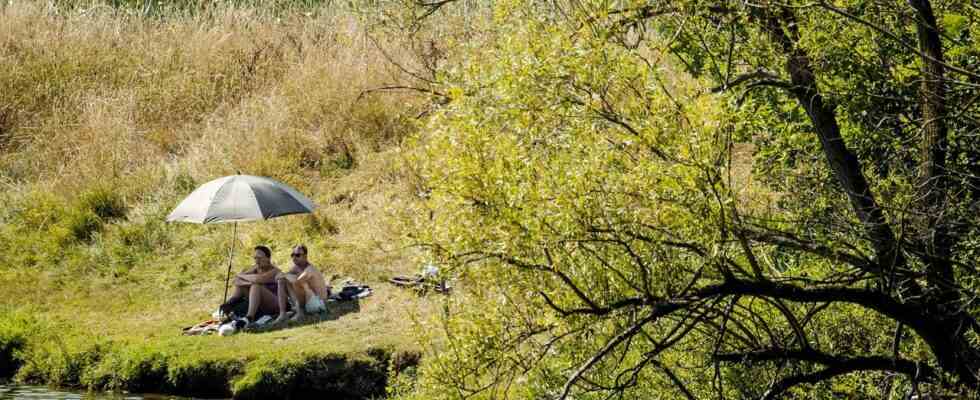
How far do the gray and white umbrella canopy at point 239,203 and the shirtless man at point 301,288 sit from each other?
57 centimetres

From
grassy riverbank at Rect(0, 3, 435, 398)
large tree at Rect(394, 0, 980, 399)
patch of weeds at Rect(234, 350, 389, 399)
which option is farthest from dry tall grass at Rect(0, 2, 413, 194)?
large tree at Rect(394, 0, 980, 399)

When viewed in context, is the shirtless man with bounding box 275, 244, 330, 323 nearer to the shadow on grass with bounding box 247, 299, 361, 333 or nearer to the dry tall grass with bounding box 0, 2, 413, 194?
the shadow on grass with bounding box 247, 299, 361, 333

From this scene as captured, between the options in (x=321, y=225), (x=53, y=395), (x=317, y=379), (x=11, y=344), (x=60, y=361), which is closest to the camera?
(x=317, y=379)

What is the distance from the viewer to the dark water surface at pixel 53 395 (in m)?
12.7

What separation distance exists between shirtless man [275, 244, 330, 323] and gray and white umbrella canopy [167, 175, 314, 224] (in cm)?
56

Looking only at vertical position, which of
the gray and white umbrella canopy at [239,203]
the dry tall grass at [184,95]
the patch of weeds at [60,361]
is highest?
the dry tall grass at [184,95]

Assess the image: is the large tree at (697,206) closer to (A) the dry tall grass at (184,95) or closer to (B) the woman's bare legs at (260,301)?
(B) the woman's bare legs at (260,301)

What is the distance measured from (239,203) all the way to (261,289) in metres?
0.98

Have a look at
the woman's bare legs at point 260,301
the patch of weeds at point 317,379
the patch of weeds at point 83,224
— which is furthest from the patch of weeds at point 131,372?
the patch of weeds at point 83,224

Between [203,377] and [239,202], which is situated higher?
[239,202]

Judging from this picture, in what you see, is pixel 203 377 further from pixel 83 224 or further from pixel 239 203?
pixel 83 224

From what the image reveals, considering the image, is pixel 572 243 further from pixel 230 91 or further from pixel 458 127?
pixel 230 91

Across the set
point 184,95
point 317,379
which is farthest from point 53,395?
point 184,95

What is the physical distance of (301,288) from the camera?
47.3ft
